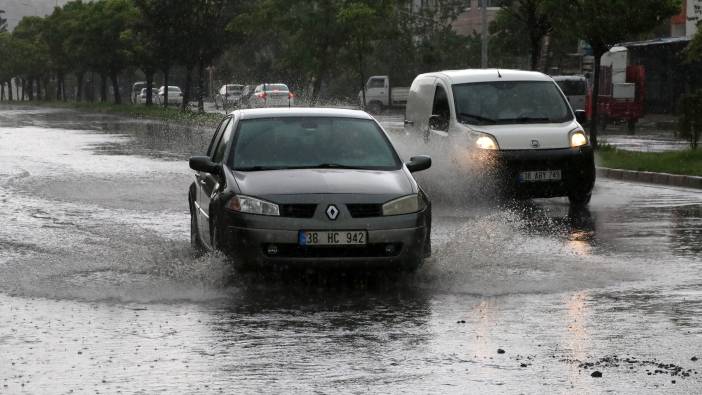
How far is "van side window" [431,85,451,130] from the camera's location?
60.2 ft

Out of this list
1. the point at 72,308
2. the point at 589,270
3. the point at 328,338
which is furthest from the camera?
the point at 589,270

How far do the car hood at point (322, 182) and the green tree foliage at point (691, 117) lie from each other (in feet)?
46.6

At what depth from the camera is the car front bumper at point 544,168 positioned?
56.0 ft

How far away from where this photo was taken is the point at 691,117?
24.5 m

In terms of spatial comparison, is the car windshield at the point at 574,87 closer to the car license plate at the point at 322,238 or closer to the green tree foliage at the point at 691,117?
the green tree foliage at the point at 691,117

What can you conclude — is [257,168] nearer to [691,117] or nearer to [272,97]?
[691,117]

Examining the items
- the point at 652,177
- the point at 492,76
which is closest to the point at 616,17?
the point at 652,177

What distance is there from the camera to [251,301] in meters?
9.75

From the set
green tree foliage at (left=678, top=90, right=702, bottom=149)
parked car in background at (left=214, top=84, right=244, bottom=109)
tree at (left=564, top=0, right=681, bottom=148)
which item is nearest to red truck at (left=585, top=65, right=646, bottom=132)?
tree at (left=564, top=0, right=681, bottom=148)

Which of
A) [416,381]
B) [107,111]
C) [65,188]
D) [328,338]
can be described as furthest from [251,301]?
[107,111]

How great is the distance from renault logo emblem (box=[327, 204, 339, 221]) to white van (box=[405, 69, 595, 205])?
22.9 ft

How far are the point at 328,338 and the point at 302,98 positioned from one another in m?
65.9

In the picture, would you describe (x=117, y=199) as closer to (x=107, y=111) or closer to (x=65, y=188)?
(x=65, y=188)

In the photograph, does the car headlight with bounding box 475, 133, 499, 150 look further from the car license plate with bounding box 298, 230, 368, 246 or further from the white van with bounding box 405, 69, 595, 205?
the car license plate with bounding box 298, 230, 368, 246
